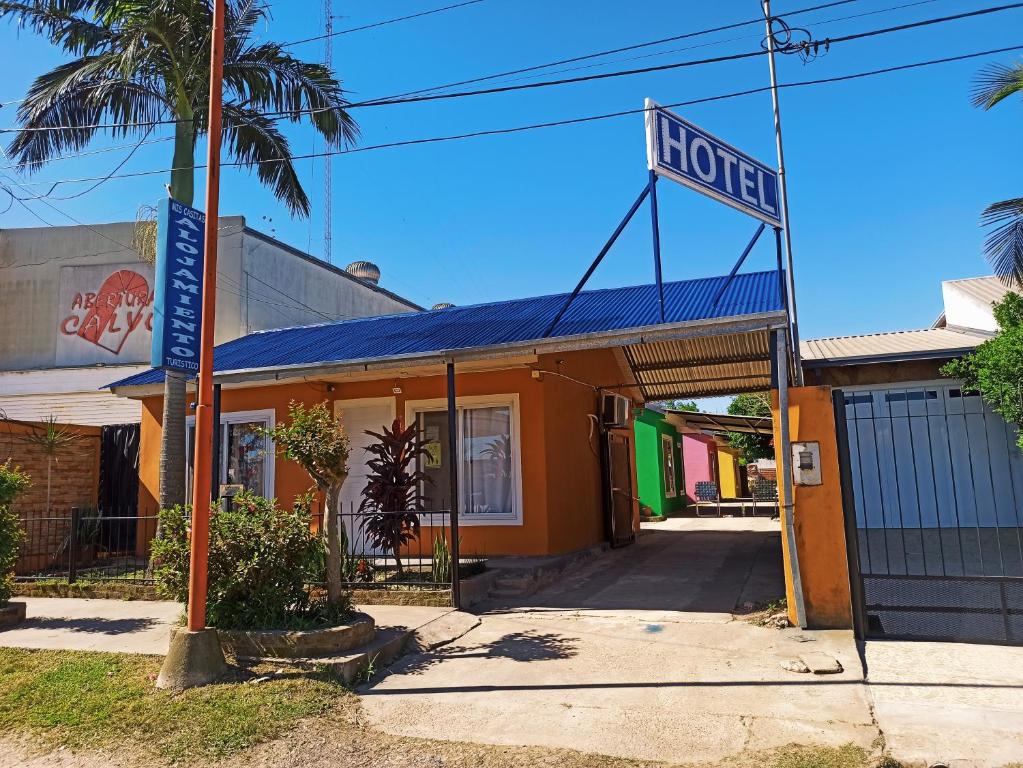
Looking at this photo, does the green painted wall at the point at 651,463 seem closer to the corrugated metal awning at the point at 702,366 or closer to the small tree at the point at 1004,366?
the corrugated metal awning at the point at 702,366

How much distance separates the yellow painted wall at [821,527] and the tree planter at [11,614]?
813 centimetres

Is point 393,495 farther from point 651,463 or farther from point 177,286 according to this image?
point 651,463

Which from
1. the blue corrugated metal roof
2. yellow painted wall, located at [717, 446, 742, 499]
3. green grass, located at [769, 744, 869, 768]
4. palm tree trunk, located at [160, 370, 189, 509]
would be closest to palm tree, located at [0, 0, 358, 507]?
palm tree trunk, located at [160, 370, 189, 509]

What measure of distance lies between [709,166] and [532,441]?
4.46 metres

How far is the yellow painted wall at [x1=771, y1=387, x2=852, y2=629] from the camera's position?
250 inches

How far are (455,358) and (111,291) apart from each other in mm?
15612

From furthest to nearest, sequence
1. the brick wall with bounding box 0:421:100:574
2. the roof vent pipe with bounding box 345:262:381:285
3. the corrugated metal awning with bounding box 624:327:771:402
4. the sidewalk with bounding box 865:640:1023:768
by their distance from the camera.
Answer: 1. the roof vent pipe with bounding box 345:262:381:285
2. the corrugated metal awning with bounding box 624:327:771:402
3. the brick wall with bounding box 0:421:100:574
4. the sidewalk with bounding box 865:640:1023:768

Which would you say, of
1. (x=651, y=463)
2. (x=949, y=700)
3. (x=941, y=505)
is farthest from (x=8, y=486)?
(x=651, y=463)

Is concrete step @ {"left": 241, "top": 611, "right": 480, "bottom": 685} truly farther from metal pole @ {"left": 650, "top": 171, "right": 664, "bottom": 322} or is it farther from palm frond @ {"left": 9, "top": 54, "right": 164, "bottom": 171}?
palm frond @ {"left": 9, "top": 54, "right": 164, "bottom": 171}

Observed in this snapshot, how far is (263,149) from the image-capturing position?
11.5m

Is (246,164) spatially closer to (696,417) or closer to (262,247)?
(262,247)

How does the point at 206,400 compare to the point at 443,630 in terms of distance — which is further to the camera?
the point at 443,630

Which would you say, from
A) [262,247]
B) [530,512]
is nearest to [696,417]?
[530,512]

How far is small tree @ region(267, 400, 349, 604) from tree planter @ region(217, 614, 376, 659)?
0.52 m
